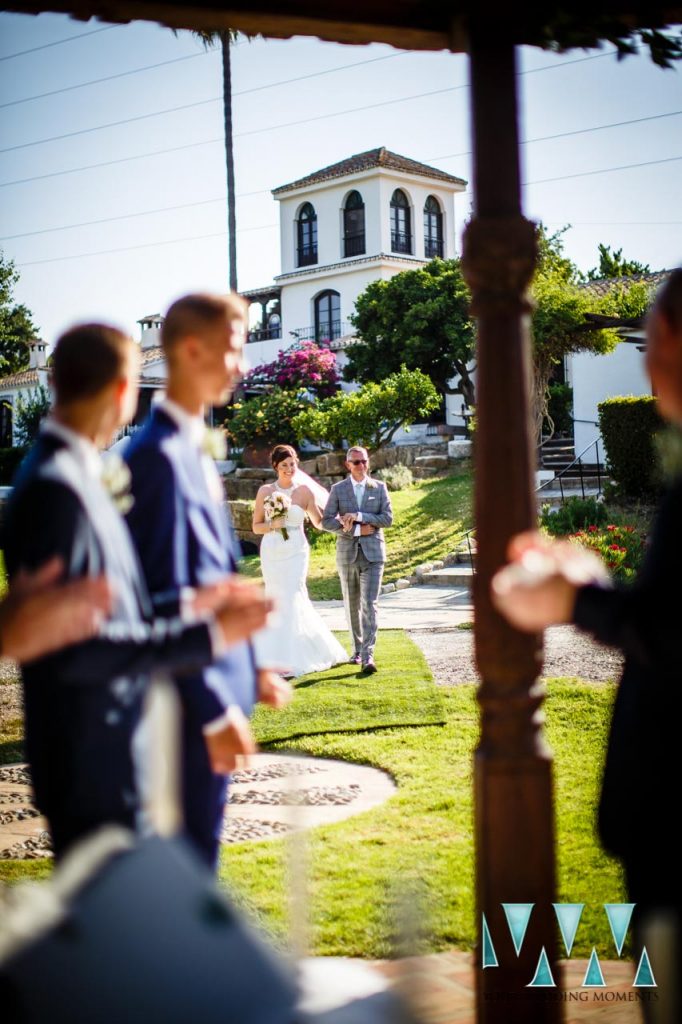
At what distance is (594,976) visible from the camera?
357 centimetres

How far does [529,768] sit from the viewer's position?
3.01 m

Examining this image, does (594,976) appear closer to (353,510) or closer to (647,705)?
(647,705)

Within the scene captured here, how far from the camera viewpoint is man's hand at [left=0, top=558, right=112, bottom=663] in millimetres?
2096

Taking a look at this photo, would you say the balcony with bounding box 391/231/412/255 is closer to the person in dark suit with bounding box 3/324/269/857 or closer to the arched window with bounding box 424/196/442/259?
the arched window with bounding box 424/196/442/259

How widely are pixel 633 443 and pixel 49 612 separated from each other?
17.7 metres

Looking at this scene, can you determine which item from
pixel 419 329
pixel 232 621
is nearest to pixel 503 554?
pixel 232 621

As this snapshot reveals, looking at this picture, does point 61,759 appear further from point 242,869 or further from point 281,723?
point 281,723

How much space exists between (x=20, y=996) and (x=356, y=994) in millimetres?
828

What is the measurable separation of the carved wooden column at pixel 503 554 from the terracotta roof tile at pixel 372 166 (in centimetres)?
4462

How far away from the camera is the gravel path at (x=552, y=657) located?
31.6 feet

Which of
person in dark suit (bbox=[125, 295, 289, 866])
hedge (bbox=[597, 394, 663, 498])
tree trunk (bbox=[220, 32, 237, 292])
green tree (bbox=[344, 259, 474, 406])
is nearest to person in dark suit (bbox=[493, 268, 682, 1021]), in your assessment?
person in dark suit (bbox=[125, 295, 289, 866])

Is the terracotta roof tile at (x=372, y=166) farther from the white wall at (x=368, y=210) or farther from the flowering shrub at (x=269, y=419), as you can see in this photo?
the flowering shrub at (x=269, y=419)

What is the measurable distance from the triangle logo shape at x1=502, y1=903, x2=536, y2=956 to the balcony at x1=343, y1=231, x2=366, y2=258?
46099 millimetres

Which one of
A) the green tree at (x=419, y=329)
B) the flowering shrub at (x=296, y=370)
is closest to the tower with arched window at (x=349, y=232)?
the green tree at (x=419, y=329)
